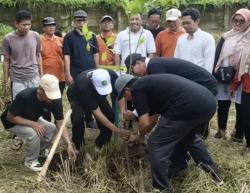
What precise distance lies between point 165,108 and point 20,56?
2.32 metres

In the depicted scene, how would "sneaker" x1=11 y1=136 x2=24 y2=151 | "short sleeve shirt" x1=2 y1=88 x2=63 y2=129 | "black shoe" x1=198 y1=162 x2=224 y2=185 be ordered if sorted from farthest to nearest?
"sneaker" x1=11 y1=136 x2=24 y2=151, "short sleeve shirt" x1=2 y1=88 x2=63 y2=129, "black shoe" x1=198 y1=162 x2=224 y2=185

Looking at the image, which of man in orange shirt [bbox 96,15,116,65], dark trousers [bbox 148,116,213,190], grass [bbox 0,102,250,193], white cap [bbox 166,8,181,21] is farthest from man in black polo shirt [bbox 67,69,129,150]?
white cap [bbox 166,8,181,21]

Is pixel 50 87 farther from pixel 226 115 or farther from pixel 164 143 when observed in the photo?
pixel 226 115

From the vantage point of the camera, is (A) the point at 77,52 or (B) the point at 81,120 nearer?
(B) the point at 81,120

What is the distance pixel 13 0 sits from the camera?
11758 millimetres

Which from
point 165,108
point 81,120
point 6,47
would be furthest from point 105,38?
point 165,108

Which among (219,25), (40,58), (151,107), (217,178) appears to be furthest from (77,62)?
(219,25)

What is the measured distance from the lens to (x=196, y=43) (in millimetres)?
5582

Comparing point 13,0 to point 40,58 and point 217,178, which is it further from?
point 217,178

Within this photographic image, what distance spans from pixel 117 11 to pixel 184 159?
868cm

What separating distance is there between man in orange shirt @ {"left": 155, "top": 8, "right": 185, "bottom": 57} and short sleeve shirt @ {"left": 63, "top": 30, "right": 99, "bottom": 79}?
0.85 metres

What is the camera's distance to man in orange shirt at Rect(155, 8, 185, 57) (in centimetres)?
610

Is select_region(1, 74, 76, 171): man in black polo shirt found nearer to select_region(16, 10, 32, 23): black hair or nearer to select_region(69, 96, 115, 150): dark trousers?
select_region(69, 96, 115, 150): dark trousers

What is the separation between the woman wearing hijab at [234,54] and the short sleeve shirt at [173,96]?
4.97 feet
